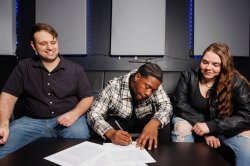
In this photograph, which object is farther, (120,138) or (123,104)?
(123,104)

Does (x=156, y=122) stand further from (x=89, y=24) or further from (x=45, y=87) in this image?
(x=89, y=24)

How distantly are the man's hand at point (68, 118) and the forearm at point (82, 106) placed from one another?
0.03 metres

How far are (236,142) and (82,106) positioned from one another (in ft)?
4.11

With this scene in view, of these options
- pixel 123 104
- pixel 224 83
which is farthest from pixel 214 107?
pixel 123 104

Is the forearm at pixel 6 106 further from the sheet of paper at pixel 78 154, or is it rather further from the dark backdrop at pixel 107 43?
the dark backdrop at pixel 107 43

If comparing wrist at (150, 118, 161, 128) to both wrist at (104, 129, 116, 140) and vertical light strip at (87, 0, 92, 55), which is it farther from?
vertical light strip at (87, 0, 92, 55)

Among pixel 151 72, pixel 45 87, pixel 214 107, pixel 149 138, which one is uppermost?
pixel 151 72

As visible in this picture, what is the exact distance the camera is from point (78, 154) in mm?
1297

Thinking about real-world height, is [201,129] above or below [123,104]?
below

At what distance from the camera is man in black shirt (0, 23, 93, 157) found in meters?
1.97

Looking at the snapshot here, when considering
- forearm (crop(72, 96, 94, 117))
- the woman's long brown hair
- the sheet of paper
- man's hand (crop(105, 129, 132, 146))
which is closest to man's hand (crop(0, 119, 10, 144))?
forearm (crop(72, 96, 94, 117))

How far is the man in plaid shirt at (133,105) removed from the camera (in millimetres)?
1671

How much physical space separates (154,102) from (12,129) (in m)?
1.14

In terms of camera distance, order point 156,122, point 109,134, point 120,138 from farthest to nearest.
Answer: point 156,122 → point 109,134 → point 120,138
